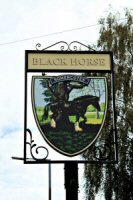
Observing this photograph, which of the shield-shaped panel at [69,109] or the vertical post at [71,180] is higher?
the shield-shaped panel at [69,109]

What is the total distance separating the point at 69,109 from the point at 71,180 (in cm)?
123

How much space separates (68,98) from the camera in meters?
10.0

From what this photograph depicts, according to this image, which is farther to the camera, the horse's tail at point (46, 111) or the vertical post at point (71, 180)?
the horse's tail at point (46, 111)

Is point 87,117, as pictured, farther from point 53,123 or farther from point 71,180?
point 71,180

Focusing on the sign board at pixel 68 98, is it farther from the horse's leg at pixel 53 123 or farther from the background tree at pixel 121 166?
the background tree at pixel 121 166

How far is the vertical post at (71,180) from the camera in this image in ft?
31.1

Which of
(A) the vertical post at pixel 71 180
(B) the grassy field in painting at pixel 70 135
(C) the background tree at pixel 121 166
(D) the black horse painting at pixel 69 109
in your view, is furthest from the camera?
(C) the background tree at pixel 121 166

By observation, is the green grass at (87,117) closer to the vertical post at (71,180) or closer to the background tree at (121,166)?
the vertical post at (71,180)

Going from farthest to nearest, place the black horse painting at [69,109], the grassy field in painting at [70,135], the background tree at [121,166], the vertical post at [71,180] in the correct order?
the background tree at [121,166], the black horse painting at [69,109], the grassy field in painting at [70,135], the vertical post at [71,180]

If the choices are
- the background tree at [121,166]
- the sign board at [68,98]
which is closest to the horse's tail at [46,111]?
the sign board at [68,98]

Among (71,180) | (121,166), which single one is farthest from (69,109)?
(121,166)

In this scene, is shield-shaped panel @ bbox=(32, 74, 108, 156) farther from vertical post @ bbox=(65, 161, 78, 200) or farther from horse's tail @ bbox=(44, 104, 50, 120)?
vertical post @ bbox=(65, 161, 78, 200)

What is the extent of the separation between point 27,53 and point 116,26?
41.0 feet

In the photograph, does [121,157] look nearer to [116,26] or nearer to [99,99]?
[116,26]
